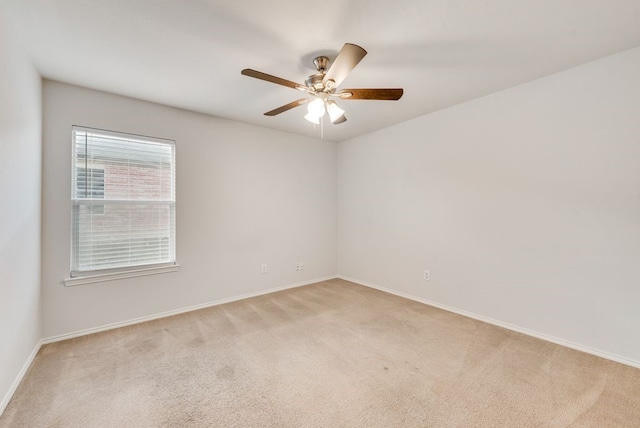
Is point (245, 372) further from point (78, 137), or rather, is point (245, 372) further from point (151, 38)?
point (78, 137)

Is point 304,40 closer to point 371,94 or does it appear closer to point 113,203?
point 371,94

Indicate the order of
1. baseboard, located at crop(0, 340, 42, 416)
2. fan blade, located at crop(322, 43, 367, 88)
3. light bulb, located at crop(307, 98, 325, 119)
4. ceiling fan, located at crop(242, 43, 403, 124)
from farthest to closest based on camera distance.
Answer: light bulb, located at crop(307, 98, 325, 119), ceiling fan, located at crop(242, 43, 403, 124), baseboard, located at crop(0, 340, 42, 416), fan blade, located at crop(322, 43, 367, 88)

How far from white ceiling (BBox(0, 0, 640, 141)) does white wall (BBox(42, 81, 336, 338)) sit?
0.43 metres

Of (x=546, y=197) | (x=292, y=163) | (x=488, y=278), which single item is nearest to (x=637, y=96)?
(x=546, y=197)

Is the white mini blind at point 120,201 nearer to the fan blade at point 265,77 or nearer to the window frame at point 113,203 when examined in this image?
the window frame at point 113,203

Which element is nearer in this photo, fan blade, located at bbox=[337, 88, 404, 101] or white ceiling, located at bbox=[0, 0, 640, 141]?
white ceiling, located at bbox=[0, 0, 640, 141]

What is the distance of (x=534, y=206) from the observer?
2.57 metres

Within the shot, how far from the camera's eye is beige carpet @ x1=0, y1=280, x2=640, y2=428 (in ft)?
5.21

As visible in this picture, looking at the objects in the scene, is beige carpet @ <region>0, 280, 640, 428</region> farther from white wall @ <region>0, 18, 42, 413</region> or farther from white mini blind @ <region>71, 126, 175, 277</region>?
white mini blind @ <region>71, 126, 175, 277</region>

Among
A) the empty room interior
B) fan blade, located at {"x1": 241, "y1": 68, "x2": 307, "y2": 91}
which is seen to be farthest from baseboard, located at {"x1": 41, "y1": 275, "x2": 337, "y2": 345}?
fan blade, located at {"x1": 241, "y1": 68, "x2": 307, "y2": 91}

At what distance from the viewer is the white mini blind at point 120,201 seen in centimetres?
264

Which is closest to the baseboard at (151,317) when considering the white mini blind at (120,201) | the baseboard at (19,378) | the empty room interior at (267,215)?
the empty room interior at (267,215)

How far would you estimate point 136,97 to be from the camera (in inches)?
113

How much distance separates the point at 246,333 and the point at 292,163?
2560 millimetres
